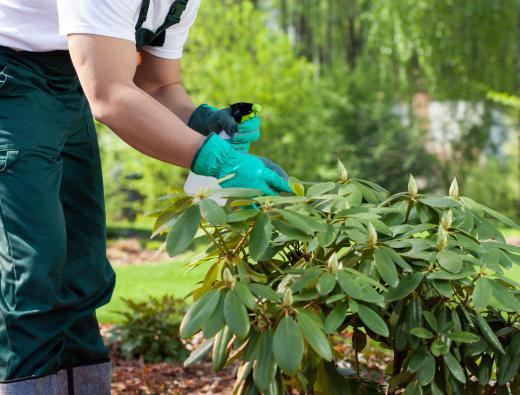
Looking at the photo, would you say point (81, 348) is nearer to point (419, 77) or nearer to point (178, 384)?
point (178, 384)

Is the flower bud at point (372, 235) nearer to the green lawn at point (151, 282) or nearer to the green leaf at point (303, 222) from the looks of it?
the green leaf at point (303, 222)

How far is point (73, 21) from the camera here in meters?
1.97

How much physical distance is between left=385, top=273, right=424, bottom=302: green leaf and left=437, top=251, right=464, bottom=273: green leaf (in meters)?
0.05

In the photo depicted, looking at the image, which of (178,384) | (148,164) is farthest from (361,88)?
(178,384)

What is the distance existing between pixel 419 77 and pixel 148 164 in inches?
294

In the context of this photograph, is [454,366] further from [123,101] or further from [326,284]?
[123,101]

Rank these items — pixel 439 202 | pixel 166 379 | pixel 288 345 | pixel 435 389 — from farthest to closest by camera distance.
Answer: pixel 166 379 → pixel 439 202 → pixel 435 389 → pixel 288 345

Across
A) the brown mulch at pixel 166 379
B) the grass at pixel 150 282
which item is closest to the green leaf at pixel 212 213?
the brown mulch at pixel 166 379

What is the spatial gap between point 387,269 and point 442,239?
15 centimetres

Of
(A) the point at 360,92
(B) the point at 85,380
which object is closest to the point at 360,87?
(A) the point at 360,92

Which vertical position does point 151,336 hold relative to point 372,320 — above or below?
below

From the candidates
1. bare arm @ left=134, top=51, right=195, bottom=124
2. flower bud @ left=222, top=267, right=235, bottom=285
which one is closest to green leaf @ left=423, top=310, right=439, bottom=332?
flower bud @ left=222, top=267, right=235, bottom=285

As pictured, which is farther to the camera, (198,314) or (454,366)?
(454,366)

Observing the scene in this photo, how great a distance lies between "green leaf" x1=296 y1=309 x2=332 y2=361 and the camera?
1.57 metres
